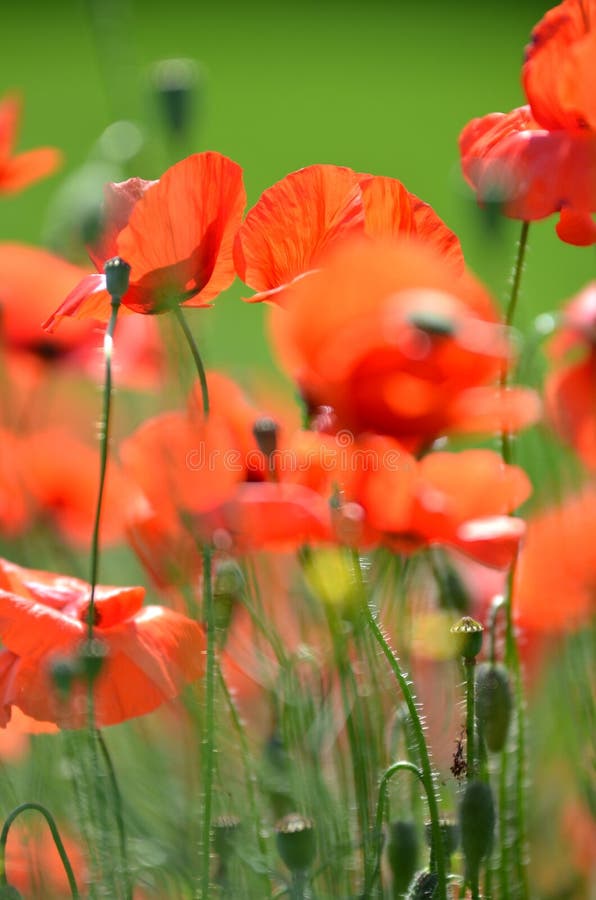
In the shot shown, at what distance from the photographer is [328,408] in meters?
0.56

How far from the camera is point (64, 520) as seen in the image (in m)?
1.06

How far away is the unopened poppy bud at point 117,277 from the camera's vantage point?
0.58 metres

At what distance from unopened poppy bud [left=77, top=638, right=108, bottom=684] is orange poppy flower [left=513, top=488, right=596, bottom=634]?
0.79 feet

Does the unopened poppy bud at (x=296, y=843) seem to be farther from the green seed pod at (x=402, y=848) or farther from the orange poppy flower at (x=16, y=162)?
the orange poppy flower at (x=16, y=162)

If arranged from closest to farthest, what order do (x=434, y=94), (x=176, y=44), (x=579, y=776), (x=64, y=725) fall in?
(x=64, y=725) → (x=579, y=776) → (x=434, y=94) → (x=176, y=44)

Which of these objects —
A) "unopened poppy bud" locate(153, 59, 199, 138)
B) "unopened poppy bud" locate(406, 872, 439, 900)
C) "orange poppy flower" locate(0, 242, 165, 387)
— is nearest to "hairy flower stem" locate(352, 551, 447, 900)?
"unopened poppy bud" locate(406, 872, 439, 900)

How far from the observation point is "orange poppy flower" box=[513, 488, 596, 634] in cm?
71

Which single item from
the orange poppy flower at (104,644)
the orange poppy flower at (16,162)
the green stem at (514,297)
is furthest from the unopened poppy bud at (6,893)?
the orange poppy flower at (16,162)

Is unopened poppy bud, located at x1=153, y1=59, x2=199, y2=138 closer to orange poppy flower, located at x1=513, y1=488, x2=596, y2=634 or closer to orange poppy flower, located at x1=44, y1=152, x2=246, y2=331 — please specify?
orange poppy flower, located at x1=44, y1=152, x2=246, y2=331

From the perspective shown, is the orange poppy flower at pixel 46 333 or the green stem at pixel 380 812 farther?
the orange poppy flower at pixel 46 333

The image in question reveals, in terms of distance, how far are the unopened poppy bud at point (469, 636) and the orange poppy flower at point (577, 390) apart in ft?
0.51

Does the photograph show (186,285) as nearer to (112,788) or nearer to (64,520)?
(112,788)

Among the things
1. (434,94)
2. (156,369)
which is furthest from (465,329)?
(434,94)

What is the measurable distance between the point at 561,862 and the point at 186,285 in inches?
15.0
